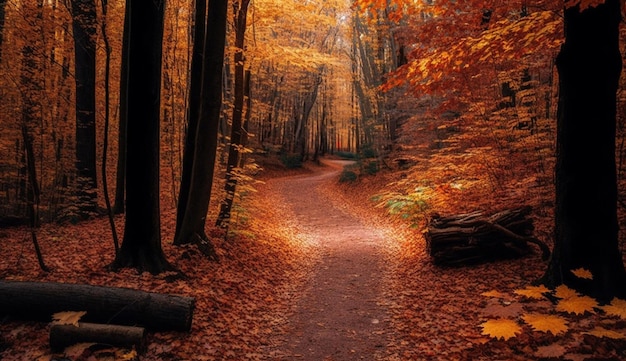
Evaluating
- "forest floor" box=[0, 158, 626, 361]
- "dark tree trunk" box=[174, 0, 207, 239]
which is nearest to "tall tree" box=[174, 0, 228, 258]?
"dark tree trunk" box=[174, 0, 207, 239]

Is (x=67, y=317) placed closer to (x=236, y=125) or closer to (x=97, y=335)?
(x=97, y=335)

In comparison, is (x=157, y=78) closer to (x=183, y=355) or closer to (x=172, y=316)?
(x=172, y=316)

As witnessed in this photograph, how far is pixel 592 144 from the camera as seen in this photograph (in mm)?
4625

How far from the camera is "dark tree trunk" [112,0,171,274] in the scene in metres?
6.12

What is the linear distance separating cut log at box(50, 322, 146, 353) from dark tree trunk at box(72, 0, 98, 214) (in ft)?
25.6

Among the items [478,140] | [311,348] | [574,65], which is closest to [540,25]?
[574,65]

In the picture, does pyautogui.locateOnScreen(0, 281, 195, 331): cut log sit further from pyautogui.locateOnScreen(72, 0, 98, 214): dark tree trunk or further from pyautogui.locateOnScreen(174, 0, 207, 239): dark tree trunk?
pyautogui.locateOnScreen(72, 0, 98, 214): dark tree trunk

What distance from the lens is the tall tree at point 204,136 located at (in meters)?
7.48

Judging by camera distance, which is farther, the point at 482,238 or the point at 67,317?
the point at 482,238

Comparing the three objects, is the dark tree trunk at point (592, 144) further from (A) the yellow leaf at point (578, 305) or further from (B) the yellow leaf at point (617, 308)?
(A) the yellow leaf at point (578, 305)

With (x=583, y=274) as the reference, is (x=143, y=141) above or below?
above

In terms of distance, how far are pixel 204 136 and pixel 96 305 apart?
3.94 meters

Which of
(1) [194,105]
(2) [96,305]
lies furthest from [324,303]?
(1) [194,105]

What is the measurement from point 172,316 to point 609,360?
4.71m
